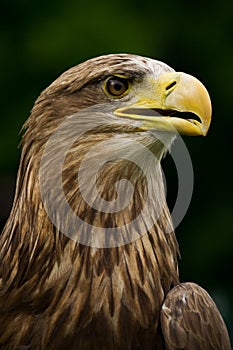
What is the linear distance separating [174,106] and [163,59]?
5153 mm

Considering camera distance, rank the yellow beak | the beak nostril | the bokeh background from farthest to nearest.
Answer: the bokeh background < the beak nostril < the yellow beak

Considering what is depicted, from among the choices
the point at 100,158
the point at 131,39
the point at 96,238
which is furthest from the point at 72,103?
the point at 131,39

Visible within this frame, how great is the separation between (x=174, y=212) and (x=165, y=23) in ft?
16.5

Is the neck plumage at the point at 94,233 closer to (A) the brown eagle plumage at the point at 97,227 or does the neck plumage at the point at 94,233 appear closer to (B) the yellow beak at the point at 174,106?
(A) the brown eagle plumage at the point at 97,227

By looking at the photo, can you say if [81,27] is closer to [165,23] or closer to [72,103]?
[165,23]

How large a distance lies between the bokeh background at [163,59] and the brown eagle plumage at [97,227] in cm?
440

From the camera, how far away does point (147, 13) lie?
9570 millimetres

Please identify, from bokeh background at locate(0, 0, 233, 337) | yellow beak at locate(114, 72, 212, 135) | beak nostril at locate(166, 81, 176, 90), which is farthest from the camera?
bokeh background at locate(0, 0, 233, 337)

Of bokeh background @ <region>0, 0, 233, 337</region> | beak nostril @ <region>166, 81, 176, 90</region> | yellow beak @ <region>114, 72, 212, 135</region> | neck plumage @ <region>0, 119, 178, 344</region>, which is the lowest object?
bokeh background @ <region>0, 0, 233, 337</region>

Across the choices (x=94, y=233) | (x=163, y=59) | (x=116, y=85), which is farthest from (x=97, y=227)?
(x=163, y=59)

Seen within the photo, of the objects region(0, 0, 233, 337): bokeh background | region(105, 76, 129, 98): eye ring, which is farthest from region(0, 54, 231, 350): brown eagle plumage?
region(0, 0, 233, 337): bokeh background

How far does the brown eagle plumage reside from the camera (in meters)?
4.23

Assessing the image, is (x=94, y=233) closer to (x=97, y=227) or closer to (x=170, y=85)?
(x=97, y=227)

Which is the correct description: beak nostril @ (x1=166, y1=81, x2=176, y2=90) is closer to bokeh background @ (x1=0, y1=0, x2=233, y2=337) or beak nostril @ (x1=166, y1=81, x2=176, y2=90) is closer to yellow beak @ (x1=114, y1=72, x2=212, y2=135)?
yellow beak @ (x1=114, y1=72, x2=212, y2=135)
